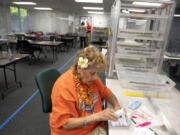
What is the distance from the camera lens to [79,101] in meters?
A: 1.01

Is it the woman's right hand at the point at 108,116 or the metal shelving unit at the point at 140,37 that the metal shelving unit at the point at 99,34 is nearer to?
the metal shelving unit at the point at 140,37

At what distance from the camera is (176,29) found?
7.38 m

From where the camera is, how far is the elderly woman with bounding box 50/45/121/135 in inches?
36.6

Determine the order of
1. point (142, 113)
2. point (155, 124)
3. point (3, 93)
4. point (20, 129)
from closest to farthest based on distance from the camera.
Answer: point (155, 124), point (142, 113), point (20, 129), point (3, 93)

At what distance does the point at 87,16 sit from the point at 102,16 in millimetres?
1258

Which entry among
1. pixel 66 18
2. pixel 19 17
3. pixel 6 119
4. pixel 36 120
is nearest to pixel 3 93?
pixel 6 119

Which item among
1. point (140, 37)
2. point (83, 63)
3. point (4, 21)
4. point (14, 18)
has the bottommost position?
point (83, 63)

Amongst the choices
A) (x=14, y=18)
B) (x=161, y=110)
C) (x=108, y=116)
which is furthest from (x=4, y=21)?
(x=161, y=110)

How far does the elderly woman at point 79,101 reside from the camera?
93cm

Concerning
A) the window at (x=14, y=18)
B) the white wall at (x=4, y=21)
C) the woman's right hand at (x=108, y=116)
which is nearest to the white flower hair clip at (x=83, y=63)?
the woman's right hand at (x=108, y=116)

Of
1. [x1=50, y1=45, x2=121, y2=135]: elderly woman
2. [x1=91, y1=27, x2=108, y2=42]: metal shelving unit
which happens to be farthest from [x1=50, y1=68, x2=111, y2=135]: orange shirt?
[x1=91, y1=27, x2=108, y2=42]: metal shelving unit

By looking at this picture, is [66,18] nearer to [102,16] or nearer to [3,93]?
[102,16]

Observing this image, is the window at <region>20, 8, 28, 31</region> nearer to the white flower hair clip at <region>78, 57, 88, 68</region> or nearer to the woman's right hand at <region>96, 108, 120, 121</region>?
the white flower hair clip at <region>78, 57, 88, 68</region>

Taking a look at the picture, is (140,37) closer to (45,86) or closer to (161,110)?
(161,110)
